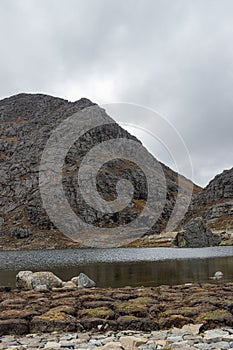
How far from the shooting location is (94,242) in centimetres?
19062

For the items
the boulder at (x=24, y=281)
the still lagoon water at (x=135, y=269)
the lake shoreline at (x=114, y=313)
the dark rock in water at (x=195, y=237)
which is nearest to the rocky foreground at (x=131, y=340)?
the lake shoreline at (x=114, y=313)

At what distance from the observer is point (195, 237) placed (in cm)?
16088

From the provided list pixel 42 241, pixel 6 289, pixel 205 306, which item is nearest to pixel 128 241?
pixel 42 241

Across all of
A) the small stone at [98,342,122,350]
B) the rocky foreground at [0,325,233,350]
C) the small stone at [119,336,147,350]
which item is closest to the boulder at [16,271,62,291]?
the rocky foreground at [0,325,233,350]

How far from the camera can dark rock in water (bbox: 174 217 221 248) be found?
6240 inches

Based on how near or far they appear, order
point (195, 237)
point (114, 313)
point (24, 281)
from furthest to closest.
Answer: point (195, 237) < point (24, 281) < point (114, 313)

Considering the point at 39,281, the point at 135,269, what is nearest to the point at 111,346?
the point at 39,281

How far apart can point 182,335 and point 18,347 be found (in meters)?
6.27

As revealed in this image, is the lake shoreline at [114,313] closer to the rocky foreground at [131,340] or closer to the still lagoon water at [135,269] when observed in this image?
the rocky foreground at [131,340]

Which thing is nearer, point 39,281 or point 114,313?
point 114,313

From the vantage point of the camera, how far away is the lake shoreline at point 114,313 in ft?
56.1

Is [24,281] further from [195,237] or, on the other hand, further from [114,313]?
[195,237]

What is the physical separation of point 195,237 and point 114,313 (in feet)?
481

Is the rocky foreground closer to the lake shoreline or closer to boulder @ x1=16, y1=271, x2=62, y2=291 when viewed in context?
the lake shoreline
